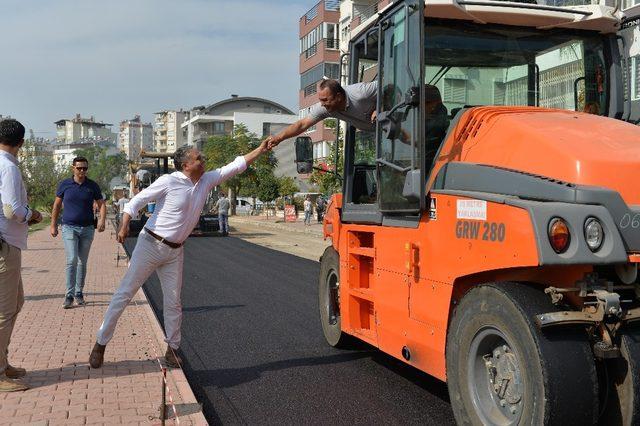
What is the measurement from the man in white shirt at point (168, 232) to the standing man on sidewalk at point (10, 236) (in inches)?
30.4

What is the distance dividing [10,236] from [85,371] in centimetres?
132

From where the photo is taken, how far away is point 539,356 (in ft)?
11.7

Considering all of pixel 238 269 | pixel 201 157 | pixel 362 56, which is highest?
pixel 362 56

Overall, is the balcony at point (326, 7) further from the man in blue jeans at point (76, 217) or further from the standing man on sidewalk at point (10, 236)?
the standing man on sidewalk at point (10, 236)

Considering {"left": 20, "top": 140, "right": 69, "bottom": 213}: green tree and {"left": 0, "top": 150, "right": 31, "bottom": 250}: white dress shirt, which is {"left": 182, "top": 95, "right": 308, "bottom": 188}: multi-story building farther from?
{"left": 0, "top": 150, "right": 31, "bottom": 250}: white dress shirt

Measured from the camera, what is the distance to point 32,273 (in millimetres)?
13695

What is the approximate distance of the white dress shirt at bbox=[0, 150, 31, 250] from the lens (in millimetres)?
5293

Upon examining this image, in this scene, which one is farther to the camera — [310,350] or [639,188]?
[310,350]

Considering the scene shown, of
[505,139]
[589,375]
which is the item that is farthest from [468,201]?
[589,375]

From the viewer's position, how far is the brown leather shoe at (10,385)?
17.4ft

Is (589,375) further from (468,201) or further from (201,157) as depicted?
(201,157)

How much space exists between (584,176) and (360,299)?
9.34ft

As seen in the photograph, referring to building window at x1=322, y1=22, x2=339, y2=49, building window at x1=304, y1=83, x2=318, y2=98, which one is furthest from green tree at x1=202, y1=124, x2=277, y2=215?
building window at x1=322, y1=22, x2=339, y2=49

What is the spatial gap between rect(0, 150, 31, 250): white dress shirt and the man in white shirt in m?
0.81
